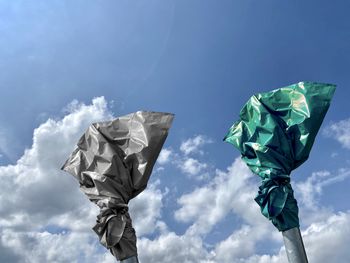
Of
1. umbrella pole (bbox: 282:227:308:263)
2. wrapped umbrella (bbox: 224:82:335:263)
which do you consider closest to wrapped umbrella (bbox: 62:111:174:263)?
wrapped umbrella (bbox: 224:82:335:263)

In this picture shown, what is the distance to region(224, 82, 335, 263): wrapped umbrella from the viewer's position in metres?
9.95

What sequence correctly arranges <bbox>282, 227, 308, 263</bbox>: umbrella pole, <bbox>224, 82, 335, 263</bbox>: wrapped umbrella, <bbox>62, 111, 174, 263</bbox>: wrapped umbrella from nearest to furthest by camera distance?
<bbox>282, 227, 308, 263</bbox>: umbrella pole
<bbox>224, 82, 335, 263</bbox>: wrapped umbrella
<bbox>62, 111, 174, 263</bbox>: wrapped umbrella

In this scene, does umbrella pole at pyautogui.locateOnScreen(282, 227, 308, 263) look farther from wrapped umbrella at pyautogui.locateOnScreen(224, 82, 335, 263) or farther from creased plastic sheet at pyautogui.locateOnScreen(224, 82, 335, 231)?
creased plastic sheet at pyautogui.locateOnScreen(224, 82, 335, 231)

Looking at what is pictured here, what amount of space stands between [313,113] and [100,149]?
15.8ft

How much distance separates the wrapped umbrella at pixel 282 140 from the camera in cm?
995

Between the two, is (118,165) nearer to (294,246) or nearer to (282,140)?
(282,140)

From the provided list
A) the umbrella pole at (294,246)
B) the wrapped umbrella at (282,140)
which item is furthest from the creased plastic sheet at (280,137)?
the umbrella pole at (294,246)

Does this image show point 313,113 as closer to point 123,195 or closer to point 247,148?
point 247,148

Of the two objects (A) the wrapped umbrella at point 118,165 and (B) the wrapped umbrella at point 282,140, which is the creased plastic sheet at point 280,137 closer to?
(B) the wrapped umbrella at point 282,140

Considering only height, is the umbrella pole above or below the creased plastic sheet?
below

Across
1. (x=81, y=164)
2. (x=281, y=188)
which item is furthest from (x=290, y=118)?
(x=81, y=164)

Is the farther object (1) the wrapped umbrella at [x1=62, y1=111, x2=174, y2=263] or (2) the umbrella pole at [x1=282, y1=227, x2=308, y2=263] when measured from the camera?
(1) the wrapped umbrella at [x1=62, y1=111, x2=174, y2=263]

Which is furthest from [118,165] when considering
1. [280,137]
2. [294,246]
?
[294,246]

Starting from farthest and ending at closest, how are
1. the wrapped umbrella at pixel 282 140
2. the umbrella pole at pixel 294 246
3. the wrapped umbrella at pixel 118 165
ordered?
the wrapped umbrella at pixel 118 165
the wrapped umbrella at pixel 282 140
the umbrella pole at pixel 294 246
